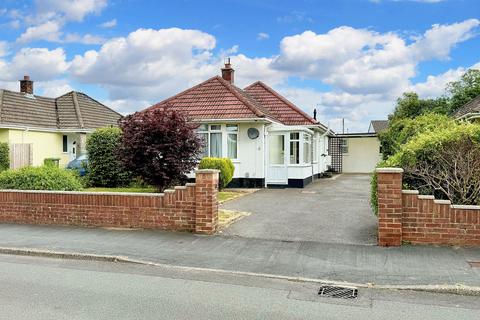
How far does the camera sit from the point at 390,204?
8664 millimetres

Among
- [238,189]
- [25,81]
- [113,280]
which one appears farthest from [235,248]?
[25,81]

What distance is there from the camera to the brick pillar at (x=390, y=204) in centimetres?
862

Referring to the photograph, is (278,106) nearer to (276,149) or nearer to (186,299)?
(276,149)

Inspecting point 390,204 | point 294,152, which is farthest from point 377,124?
point 390,204

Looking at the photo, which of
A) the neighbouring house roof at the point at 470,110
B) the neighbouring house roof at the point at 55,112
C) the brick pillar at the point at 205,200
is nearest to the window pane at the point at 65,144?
the neighbouring house roof at the point at 55,112

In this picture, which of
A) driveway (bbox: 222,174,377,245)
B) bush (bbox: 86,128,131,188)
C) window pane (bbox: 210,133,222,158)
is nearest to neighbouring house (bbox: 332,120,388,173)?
window pane (bbox: 210,133,222,158)

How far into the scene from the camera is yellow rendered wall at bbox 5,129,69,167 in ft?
90.9

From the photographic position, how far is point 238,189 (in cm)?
2002

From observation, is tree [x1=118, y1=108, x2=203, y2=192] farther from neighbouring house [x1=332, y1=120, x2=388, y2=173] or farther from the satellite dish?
neighbouring house [x1=332, y1=120, x2=388, y2=173]

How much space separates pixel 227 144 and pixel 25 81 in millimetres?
20172

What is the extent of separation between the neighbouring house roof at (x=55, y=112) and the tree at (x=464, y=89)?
81.0 feet

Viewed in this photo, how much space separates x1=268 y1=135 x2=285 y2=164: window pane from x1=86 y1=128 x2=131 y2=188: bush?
6.42 meters

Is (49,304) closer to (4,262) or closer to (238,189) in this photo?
(4,262)

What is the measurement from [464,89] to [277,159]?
21.3 m
